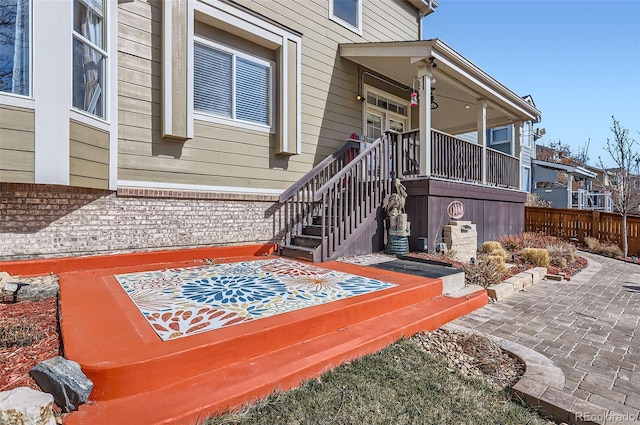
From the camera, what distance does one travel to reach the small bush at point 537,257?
6.88 meters

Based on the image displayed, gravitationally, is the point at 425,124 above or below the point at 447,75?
below

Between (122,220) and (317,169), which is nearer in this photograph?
(122,220)

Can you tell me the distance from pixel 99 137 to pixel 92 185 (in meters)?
0.67

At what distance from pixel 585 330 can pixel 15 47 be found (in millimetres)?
6996

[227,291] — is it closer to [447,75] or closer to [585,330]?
[585,330]

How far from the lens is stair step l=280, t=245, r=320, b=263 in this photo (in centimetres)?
543

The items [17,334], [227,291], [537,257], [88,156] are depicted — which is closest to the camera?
[17,334]

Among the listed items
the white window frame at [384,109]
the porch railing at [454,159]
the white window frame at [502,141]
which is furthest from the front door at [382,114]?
the white window frame at [502,141]

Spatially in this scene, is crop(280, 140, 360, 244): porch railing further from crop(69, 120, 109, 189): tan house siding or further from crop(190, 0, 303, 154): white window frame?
crop(69, 120, 109, 189): tan house siding

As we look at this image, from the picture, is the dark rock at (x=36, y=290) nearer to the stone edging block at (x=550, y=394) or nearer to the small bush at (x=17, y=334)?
the small bush at (x=17, y=334)

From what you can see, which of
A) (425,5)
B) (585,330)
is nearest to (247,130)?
(585,330)

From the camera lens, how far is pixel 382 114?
9.40m

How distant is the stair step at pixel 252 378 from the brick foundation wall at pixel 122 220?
3.46m

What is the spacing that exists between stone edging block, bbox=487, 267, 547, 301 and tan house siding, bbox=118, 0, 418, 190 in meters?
4.27
